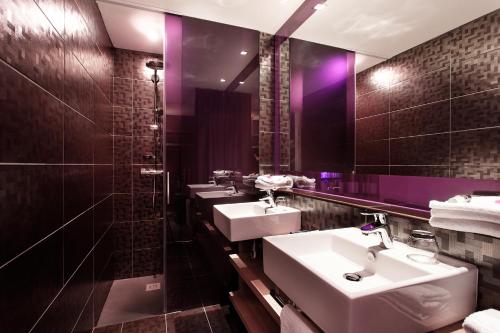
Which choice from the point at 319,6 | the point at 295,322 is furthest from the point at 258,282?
the point at 319,6

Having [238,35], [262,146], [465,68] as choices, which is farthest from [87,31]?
[465,68]

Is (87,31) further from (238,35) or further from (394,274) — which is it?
(394,274)

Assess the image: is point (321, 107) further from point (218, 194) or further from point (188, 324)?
point (188, 324)

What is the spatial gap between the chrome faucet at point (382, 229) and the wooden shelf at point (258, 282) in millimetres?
552

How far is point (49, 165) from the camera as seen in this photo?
111 centimetres

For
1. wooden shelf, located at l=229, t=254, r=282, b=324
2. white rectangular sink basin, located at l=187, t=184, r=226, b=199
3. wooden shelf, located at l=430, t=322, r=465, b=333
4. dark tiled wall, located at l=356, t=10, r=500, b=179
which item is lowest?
wooden shelf, located at l=229, t=254, r=282, b=324

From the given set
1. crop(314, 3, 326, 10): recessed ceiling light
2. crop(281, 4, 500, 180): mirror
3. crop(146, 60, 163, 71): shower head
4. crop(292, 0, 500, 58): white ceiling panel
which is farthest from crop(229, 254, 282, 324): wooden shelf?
crop(146, 60, 163, 71): shower head

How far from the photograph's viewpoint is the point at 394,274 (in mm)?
938

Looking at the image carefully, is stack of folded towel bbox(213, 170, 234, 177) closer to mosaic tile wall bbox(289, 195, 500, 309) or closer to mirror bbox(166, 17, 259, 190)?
mirror bbox(166, 17, 259, 190)

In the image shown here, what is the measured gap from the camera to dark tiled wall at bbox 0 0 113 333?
31.7 inches

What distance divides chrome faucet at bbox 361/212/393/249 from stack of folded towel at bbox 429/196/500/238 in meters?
0.19

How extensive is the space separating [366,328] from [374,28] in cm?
153

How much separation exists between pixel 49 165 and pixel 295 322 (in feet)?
4.04

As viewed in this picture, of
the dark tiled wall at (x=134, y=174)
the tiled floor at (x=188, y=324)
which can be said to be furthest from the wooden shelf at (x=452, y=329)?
the dark tiled wall at (x=134, y=174)
